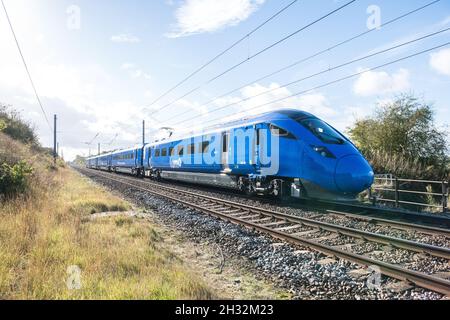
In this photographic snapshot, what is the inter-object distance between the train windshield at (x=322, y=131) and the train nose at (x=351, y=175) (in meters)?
0.74

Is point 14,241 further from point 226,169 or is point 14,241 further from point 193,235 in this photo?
point 226,169

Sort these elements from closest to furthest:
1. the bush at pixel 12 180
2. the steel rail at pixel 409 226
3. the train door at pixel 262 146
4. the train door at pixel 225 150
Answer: the steel rail at pixel 409 226 → the bush at pixel 12 180 → the train door at pixel 262 146 → the train door at pixel 225 150

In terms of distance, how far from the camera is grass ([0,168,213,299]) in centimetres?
426

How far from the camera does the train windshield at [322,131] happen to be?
10984 mm

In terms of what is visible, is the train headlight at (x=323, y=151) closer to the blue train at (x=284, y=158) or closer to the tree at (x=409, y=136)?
the blue train at (x=284, y=158)

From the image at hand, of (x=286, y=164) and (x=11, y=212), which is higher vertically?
(x=286, y=164)

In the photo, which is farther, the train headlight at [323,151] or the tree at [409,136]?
the tree at [409,136]

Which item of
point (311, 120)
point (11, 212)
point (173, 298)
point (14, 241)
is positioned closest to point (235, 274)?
point (173, 298)

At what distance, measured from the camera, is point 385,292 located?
14.9ft

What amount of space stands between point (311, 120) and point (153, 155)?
17.9 m

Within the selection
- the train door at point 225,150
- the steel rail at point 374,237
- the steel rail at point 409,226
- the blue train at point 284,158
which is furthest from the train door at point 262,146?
the steel rail at point 409,226

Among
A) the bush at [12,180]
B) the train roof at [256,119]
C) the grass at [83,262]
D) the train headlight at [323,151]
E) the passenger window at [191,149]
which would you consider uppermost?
the train roof at [256,119]

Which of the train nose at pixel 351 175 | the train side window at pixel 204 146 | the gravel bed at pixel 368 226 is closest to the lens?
the gravel bed at pixel 368 226
